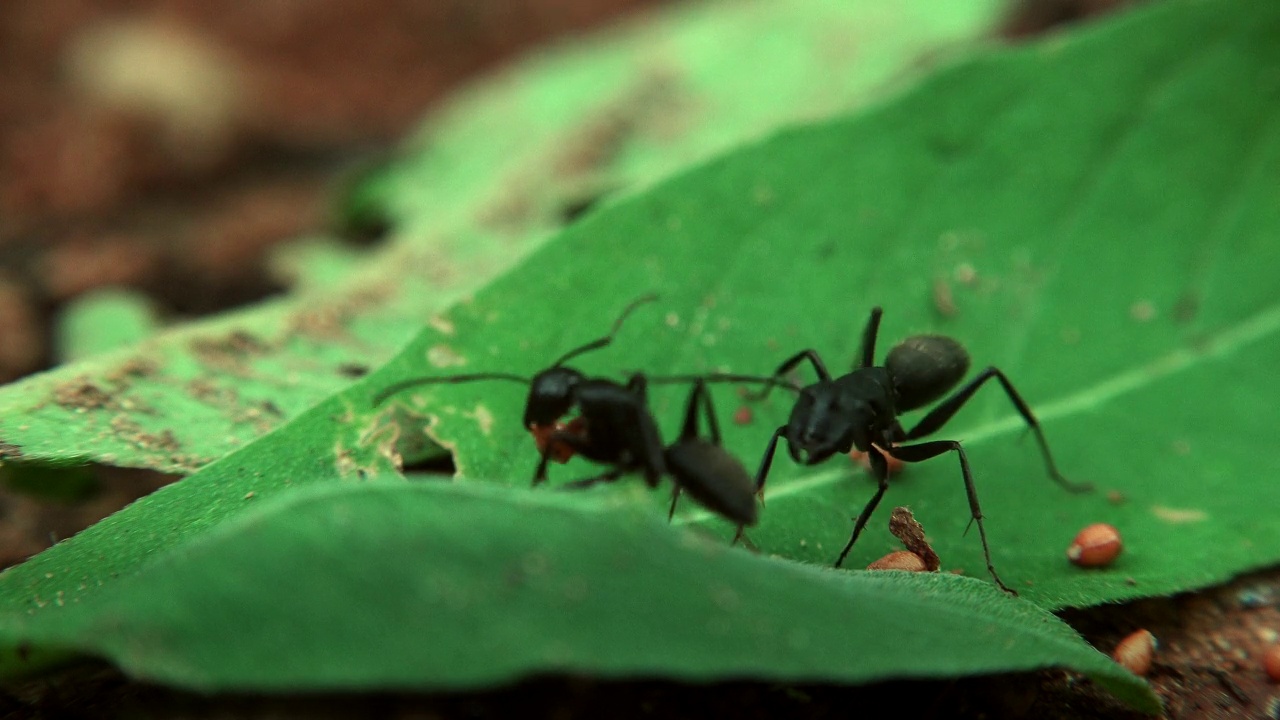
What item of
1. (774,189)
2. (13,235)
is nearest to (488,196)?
(774,189)

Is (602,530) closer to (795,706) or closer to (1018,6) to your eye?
(795,706)

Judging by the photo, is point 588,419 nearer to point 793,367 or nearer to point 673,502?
point 673,502

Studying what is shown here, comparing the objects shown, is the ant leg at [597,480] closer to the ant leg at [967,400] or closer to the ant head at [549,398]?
the ant head at [549,398]

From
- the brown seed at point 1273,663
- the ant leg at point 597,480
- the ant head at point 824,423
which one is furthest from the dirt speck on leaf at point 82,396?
the brown seed at point 1273,663

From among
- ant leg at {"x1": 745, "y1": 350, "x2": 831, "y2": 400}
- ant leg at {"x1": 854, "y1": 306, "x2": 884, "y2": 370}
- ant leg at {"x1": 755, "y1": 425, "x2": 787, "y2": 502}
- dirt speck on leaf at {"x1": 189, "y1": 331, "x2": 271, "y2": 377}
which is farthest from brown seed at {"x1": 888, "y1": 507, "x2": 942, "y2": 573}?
dirt speck on leaf at {"x1": 189, "y1": 331, "x2": 271, "y2": 377}

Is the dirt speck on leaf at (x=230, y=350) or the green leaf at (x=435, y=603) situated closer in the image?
the green leaf at (x=435, y=603)

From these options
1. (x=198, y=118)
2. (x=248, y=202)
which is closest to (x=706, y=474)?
(x=248, y=202)
